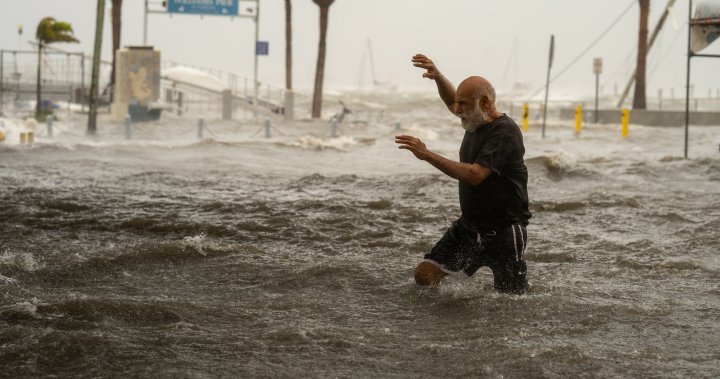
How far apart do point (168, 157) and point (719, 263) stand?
523 inches

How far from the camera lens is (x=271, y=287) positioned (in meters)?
7.50

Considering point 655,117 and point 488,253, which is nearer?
point 488,253

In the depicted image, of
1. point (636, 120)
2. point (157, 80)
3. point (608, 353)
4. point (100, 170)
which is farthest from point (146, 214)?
point (636, 120)

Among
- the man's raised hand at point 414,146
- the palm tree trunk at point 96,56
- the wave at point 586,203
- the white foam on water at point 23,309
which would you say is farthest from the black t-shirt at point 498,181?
the palm tree trunk at point 96,56

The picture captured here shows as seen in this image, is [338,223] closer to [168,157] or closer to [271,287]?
[271,287]

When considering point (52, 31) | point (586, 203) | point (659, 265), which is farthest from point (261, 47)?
point (659, 265)

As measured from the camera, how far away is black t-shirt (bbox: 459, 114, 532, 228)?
6.05 metres

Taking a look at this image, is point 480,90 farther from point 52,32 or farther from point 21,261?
point 52,32

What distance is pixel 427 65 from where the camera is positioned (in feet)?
22.2

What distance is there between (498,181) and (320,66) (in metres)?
38.0

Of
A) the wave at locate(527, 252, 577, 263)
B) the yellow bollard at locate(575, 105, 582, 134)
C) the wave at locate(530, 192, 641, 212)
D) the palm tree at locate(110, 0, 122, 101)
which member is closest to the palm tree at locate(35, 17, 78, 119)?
the palm tree at locate(110, 0, 122, 101)

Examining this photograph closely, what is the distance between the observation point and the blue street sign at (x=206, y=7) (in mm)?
40062

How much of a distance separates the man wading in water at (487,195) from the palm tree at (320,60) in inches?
1434

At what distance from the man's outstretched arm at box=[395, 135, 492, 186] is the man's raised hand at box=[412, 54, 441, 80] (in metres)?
0.92
